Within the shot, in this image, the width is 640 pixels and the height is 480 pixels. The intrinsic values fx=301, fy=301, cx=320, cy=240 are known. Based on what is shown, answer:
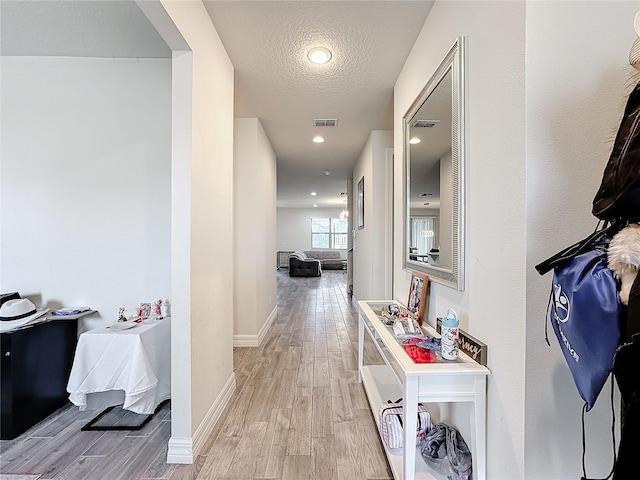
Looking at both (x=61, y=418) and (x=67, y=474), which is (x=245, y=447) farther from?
(x=61, y=418)

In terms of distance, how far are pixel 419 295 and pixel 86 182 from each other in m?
2.53

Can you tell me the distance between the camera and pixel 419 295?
72.3 inches

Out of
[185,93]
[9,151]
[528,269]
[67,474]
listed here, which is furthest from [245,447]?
[9,151]

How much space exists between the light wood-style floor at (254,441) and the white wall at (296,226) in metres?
9.95

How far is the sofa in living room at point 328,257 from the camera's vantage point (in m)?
11.7

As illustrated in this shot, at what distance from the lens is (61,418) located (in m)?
2.00

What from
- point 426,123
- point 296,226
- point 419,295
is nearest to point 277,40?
point 426,123

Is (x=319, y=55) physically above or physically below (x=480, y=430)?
above

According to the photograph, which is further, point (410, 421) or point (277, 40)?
point (277, 40)

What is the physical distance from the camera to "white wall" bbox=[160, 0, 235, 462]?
1599 millimetres

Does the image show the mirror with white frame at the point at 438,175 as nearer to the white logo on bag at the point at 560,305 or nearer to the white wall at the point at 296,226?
the white logo on bag at the point at 560,305

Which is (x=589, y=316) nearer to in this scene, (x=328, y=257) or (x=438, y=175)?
(x=438, y=175)

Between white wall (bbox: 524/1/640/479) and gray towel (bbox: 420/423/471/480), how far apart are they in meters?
0.34

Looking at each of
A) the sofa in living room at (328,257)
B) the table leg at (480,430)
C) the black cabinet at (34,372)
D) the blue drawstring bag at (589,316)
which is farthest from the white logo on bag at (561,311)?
the sofa in living room at (328,257)
